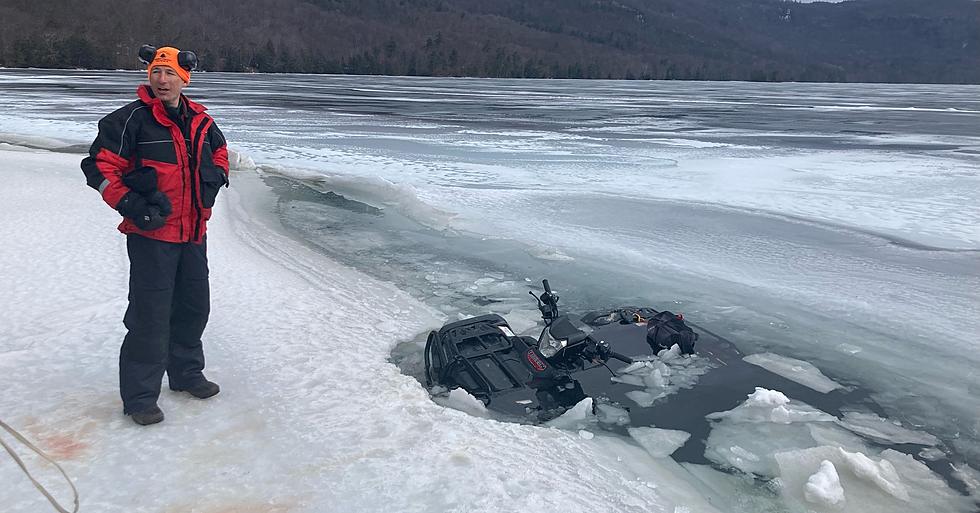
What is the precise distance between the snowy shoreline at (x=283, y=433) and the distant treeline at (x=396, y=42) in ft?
274

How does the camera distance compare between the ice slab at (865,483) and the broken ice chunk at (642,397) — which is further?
the broken ice chunk at (642,397)

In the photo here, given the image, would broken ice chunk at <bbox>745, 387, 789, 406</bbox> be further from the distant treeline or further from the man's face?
the distant treeline

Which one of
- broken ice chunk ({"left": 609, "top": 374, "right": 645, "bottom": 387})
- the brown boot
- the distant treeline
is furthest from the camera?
the distant treeline

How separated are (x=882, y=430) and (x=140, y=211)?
404cm

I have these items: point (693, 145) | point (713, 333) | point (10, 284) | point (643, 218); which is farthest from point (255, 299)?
point (693, 145)

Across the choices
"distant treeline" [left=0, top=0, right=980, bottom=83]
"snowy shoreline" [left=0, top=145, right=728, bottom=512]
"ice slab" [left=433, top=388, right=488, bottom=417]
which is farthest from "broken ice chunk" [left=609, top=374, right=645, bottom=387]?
"distant treeline" [left=0, top=0, right=980, bottom=83]

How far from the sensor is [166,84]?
9.82 ft

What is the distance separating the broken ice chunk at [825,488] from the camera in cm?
312

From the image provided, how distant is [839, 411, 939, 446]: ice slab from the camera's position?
379 centimetres

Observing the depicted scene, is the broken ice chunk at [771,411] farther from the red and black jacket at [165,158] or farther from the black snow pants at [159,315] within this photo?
the red and black jacket at [165,158]

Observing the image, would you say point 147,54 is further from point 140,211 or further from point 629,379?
point 629,379

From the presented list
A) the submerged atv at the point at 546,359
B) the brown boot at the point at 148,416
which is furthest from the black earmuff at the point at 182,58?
the submerged atv at the point at 546,359

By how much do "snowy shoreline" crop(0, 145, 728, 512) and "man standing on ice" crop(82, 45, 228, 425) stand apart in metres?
0.33

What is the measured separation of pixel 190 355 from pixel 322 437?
2.74 ft
